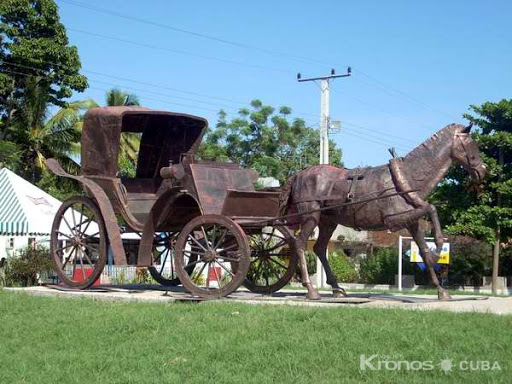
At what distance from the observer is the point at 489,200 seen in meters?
23.7

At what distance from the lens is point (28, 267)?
55.8 ft

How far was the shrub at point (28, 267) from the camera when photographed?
17.0 metres

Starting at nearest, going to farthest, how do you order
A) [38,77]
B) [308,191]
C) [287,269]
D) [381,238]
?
[308,191]
[287,269]
[38,77]
[381,238]

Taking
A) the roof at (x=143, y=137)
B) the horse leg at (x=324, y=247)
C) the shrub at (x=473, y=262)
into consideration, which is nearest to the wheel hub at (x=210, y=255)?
the horse leg at (x=324, y=247)

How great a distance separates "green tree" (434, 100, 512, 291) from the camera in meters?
23.1

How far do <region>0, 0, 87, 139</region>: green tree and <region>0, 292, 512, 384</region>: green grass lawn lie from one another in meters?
20.3

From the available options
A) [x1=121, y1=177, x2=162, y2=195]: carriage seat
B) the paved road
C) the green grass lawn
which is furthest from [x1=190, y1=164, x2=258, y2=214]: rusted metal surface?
[x1=121, y1=177, x2=162, y2=195]: carriage seat

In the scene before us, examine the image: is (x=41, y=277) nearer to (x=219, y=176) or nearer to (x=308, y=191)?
(x=219, y=176)

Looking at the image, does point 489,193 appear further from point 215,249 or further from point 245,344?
point 245,344

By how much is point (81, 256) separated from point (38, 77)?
1750cm

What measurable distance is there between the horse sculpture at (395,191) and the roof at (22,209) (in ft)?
33.0

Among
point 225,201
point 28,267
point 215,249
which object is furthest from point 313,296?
point 28,267

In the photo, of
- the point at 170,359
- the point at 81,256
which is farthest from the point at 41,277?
the point at 170,359

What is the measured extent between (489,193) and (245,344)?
57.2 feet
